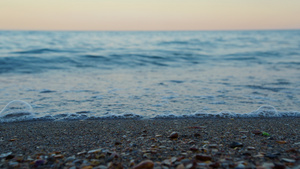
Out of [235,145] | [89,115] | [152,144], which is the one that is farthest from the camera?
[89,115]

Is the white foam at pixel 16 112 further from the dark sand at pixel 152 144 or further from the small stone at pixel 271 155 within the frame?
the small stone at pixel 271 155

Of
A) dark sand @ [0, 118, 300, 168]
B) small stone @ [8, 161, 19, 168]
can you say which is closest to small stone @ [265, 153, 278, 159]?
dark sand @ [0, 118, 300, 168]

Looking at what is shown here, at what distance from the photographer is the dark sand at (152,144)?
2.21m

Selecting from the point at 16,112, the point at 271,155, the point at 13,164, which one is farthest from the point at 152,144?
the point at 16,112

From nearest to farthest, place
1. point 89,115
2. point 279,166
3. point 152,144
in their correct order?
point 279,166
point 152,144
point 89,115

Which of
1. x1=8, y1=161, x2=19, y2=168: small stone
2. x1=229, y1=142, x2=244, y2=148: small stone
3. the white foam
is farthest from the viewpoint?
the white foam

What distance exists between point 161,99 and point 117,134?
228 cm

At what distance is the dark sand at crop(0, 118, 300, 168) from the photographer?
221cm

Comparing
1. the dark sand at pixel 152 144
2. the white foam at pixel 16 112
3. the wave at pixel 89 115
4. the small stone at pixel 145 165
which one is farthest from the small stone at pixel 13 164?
the white foam at pixel 16 112

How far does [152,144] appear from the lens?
2762 mm

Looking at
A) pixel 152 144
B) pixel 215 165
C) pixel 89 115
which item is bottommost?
pixel 89 115

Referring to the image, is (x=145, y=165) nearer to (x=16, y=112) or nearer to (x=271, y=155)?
(x=271, y=155)

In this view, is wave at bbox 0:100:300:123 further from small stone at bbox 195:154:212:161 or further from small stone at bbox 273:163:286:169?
small stone at bbox 273:163:286:169

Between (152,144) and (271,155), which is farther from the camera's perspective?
(152,144)
